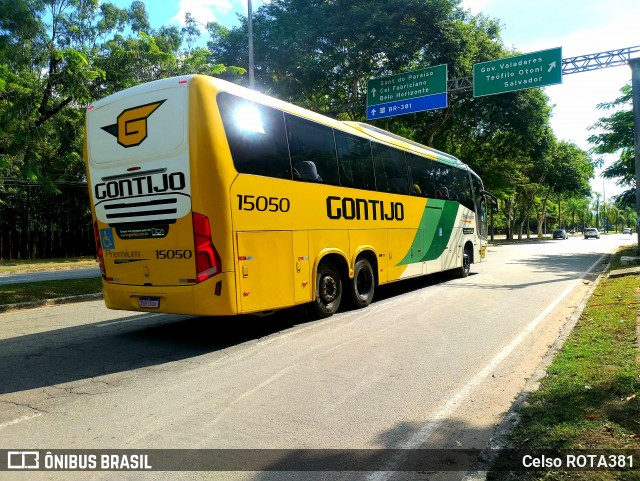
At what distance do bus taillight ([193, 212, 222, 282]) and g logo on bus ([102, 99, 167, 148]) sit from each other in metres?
1.51

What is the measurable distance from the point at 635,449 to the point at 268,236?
16.4ft

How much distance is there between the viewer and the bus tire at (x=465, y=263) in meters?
14.9

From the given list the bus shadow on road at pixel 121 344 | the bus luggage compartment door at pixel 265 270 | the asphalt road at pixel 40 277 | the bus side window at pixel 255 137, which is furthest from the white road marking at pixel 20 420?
the asphalt road at pixel 40 277

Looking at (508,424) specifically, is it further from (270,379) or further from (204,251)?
(204,251)

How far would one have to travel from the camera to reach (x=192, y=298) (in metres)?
6.35

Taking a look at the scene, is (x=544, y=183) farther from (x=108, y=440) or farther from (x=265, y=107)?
(x=108, y=440)

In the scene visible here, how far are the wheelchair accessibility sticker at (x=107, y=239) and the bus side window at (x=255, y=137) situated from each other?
2.29 m

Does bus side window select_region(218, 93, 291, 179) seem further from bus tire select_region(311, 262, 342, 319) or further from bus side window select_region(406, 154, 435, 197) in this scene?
bus side window select_region(406, 154, 435, 197)

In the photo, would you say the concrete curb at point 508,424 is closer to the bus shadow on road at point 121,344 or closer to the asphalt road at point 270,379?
the asphalt road at point 270,379

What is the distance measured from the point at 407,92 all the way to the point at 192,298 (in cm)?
1745

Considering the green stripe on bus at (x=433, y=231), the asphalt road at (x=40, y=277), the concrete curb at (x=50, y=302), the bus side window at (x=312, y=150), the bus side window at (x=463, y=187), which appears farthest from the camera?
the asphalt road at (x=40, y=277)

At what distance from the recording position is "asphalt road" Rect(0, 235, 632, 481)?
383 cm

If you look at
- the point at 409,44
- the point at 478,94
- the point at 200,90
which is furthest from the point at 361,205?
the point at 409,44

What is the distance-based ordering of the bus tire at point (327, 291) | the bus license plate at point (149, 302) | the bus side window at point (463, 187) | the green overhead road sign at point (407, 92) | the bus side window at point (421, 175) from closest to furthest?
the bus license plate at point (149, 302), the bus tire at point (327, 291), the bus side window at point (421, 175), the bus side window at point (463, 187), the green overhead road sign at point (407, 92)
